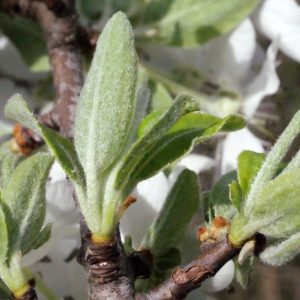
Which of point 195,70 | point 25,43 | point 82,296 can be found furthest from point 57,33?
point 82,296

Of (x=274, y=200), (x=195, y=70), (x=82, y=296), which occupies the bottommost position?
(x=82, y=296)

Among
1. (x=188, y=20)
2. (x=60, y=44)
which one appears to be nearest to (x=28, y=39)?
(x=60, y=44)

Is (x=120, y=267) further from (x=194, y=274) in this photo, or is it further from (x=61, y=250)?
(x=61, y=250)

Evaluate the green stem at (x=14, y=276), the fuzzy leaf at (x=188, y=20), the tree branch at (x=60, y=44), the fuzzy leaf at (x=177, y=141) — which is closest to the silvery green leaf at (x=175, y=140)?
the fuzzy leaf at (x=177, y=141)

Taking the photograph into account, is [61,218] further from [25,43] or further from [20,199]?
[25,43]

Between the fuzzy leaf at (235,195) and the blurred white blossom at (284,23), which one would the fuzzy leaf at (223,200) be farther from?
the blurred white blossom at (284,23)
